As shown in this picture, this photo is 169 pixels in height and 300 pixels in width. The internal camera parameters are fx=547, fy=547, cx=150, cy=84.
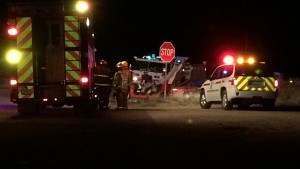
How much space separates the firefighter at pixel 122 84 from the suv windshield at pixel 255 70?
13.0 ft

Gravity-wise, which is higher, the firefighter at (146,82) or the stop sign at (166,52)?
the stop sign at (166,52)

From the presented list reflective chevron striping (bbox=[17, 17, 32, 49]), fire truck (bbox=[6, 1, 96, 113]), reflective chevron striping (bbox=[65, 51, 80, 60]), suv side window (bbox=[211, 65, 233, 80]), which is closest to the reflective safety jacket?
suv side window (bbox=[211, 65, 233, 80])

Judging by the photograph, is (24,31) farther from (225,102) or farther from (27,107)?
(225,102)

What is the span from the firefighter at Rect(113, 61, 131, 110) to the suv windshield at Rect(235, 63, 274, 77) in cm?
397

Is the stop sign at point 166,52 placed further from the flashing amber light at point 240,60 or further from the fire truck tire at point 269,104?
the fire truck tire at point 269,104

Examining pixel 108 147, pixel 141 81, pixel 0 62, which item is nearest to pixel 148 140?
pixel 108 147

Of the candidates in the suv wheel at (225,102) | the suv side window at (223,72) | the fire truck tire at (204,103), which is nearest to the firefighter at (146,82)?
the fire truck tire at (204,103)

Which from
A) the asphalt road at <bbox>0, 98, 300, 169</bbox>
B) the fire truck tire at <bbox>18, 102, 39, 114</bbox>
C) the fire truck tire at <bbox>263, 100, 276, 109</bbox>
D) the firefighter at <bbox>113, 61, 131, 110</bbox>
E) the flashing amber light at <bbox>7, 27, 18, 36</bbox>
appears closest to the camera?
the asphalt road at <bbox>0, 98, 300, 169</bbox>

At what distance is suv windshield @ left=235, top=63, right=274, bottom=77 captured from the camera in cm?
1747

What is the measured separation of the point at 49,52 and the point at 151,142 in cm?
727

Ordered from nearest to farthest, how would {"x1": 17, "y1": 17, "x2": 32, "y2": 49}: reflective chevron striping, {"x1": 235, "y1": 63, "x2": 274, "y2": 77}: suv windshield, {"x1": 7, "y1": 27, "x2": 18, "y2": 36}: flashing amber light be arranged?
{"x1": 7, "y1": 27, "x2": 18, "y2": 36}: flashing amber light
{"x1": 17, "y1": 17, "x2": 32, "y2": 49}: reflective chevron striping
{"x1": 235, "y1": 63, "x2": 274, "y2": 77}: suv windshield

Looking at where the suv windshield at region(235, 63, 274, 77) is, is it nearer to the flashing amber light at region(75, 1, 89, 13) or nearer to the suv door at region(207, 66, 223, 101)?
the suv door at region(207, 66, 223, 101)

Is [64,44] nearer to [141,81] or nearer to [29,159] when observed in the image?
[29,159]

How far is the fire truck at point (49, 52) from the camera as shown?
15.1 m
